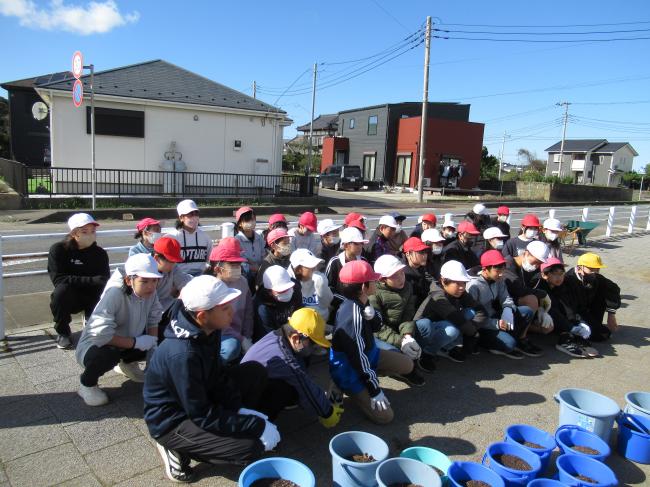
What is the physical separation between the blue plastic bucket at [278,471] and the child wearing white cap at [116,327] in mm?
1657

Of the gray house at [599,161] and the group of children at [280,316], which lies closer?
the group of children at [280,316]

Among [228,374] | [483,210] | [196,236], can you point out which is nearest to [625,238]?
[483,210]

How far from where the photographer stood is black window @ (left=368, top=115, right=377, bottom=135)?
122 ft

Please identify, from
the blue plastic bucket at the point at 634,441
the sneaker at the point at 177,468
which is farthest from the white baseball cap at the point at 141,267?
the blue plastic bucket at the point at 634,441

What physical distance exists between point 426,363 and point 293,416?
158cm

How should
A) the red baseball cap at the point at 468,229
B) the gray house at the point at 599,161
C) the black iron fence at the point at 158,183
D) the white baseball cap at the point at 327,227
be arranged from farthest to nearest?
1. the gray house at the point at 599,161
2. the black iron fence at the point at 158,183
3. the red baseball cap at the point at 468,229
4. the white baseball cap at the point at 327,227

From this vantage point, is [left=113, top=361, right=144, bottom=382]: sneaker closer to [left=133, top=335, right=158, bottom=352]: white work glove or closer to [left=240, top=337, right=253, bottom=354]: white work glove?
[left=133, top=335, right=158, bottom=352]: white work glove

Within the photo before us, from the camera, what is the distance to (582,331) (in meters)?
5.26

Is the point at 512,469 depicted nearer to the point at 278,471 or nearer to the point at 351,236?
the point at 278,471

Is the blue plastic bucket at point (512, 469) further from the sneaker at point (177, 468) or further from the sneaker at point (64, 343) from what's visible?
the sneaker at point (64, 343)

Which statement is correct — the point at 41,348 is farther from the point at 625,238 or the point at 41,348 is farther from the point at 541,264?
the point at 625,238

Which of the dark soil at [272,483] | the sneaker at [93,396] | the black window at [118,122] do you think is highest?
the black window at [118,122]

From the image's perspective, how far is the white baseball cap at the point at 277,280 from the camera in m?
3.68

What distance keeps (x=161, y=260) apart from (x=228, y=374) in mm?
1493
